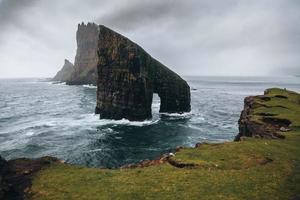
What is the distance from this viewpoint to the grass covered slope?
1991 centimetres

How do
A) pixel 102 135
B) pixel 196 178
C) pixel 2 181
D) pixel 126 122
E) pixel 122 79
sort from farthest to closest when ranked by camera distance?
1. pixel 122 79
2. pixel 126 122
3. pixel 102 135
4. pixel 196 178
5. pixel 2 181

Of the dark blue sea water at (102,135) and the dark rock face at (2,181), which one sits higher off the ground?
the dark rock face at (2,181)

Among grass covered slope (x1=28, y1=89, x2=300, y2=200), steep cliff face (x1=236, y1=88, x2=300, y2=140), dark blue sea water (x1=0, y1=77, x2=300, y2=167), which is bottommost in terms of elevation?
dark blue sea water (x1=0, y1=77, x2=300, y2=167)

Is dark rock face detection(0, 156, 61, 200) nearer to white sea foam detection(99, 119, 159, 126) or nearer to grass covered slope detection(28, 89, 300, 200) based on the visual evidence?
grass covered slope detection(28, 89, 300, 200)

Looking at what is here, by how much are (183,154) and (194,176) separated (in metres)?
5.69

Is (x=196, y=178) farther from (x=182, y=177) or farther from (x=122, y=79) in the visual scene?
(x=122, y=79)

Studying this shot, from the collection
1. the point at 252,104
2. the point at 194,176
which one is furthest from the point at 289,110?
the point at 194,176

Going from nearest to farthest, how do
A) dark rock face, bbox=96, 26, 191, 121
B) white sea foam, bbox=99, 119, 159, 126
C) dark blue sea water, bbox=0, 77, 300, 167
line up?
dark blue sea water, bbox=0, 77, 300, 167, white sea foam, bbox=99, 119, 159, 126, dark rock face, bbox=96, 26, 191, 121

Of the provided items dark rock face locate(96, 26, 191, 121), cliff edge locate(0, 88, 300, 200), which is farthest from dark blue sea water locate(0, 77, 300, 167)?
cliff edge locate(0, 88, 300, 200)

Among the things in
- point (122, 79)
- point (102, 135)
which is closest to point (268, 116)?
point (102, 135)

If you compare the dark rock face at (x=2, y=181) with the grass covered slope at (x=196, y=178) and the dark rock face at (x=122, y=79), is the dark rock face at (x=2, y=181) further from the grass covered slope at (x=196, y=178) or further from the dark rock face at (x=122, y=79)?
the dark rock face at (x=122, y=79)

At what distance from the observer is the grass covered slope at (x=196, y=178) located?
19906mm

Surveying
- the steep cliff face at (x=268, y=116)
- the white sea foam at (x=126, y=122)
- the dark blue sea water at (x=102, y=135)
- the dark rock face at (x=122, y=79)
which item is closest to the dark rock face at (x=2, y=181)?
the dark blue sea water at (x=102, y=135)

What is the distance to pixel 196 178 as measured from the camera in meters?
22.3
